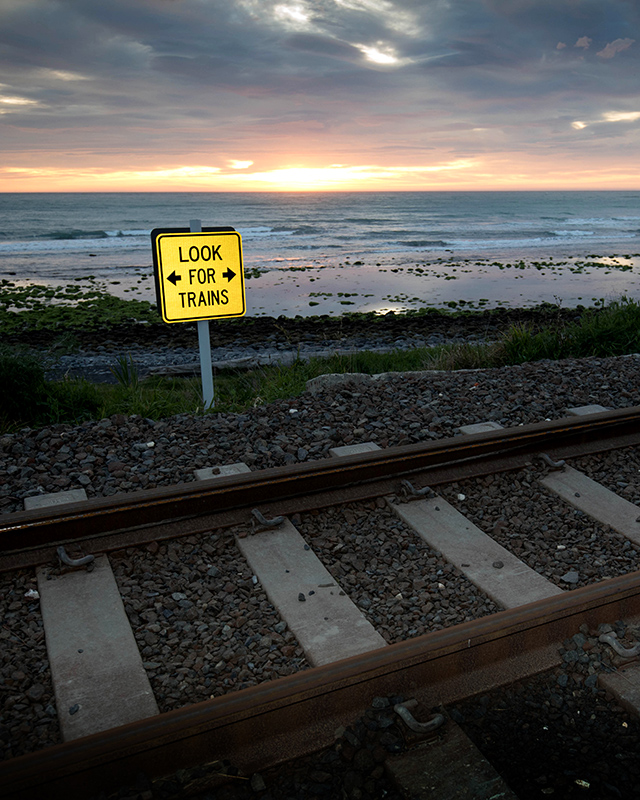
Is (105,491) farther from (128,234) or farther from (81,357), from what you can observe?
(128,234)

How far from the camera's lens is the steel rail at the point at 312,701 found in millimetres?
2107

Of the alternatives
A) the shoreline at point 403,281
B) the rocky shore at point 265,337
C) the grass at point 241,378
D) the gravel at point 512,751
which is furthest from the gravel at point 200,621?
the shoreline at point 403,281

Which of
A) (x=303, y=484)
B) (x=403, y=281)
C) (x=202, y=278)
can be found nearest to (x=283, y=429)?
(x=303, y=484)

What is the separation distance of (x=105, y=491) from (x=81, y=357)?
938cm

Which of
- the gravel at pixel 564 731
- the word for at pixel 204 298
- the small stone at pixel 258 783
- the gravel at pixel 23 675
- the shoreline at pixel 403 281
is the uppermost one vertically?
the word for at pixel 204 298

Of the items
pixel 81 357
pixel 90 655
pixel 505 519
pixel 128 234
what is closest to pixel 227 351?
pixel 81 357

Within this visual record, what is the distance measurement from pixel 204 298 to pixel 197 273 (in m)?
0.22

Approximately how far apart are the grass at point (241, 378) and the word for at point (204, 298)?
35.4 inches

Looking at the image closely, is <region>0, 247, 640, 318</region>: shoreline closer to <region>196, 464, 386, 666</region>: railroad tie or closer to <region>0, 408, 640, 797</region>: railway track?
<region>0, 408, 640, 797</region>: railway track

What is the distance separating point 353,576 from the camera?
3355mm

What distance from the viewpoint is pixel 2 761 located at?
2109 millimetres

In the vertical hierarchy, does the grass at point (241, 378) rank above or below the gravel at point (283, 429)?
below

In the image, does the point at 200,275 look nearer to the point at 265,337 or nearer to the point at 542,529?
the point at 542,529

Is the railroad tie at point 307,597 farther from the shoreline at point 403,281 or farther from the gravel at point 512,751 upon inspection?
the shoreline at point 403,281
